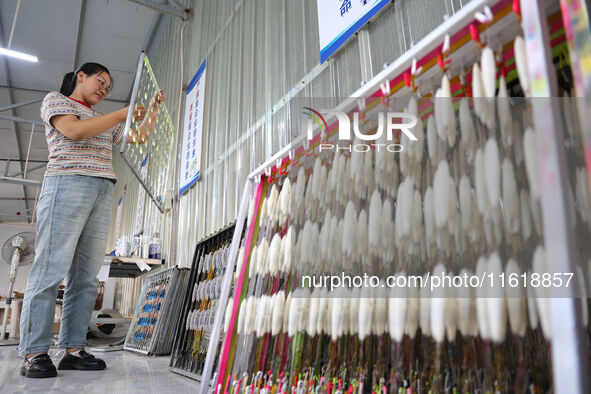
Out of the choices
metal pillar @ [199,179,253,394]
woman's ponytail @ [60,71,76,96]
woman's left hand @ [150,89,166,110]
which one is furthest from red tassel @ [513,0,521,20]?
woman's left hand @ [150,89,166,110]

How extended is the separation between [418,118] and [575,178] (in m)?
0.29

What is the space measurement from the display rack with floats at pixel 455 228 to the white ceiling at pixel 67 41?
532cm

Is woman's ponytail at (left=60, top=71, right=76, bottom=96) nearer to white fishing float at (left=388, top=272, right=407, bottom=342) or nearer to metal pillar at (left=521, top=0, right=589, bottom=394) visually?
white fishing float at (left=388, top=272, right=407, bottom=342)

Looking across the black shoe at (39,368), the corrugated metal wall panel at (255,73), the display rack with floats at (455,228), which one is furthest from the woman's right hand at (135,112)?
the display rack with floats at (455,228)

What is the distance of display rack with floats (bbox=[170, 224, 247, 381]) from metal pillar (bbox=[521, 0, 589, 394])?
159 cm

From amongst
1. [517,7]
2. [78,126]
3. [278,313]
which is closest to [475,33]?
[517,7]

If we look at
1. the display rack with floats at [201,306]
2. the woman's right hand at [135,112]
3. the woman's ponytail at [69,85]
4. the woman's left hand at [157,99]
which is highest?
the woman's left hand at [157,99]

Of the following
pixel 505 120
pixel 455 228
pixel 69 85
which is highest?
pixel 69 85

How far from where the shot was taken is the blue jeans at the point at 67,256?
181 cm

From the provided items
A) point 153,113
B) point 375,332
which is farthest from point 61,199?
point 375,332

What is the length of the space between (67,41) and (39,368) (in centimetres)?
539

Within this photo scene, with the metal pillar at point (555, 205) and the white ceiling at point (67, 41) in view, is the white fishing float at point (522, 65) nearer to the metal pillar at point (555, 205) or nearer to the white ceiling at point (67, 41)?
the metal pillar at point (555, 205)

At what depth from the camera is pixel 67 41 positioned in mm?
5746

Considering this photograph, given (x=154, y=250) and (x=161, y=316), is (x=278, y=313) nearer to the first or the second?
(x=161, y=316)
